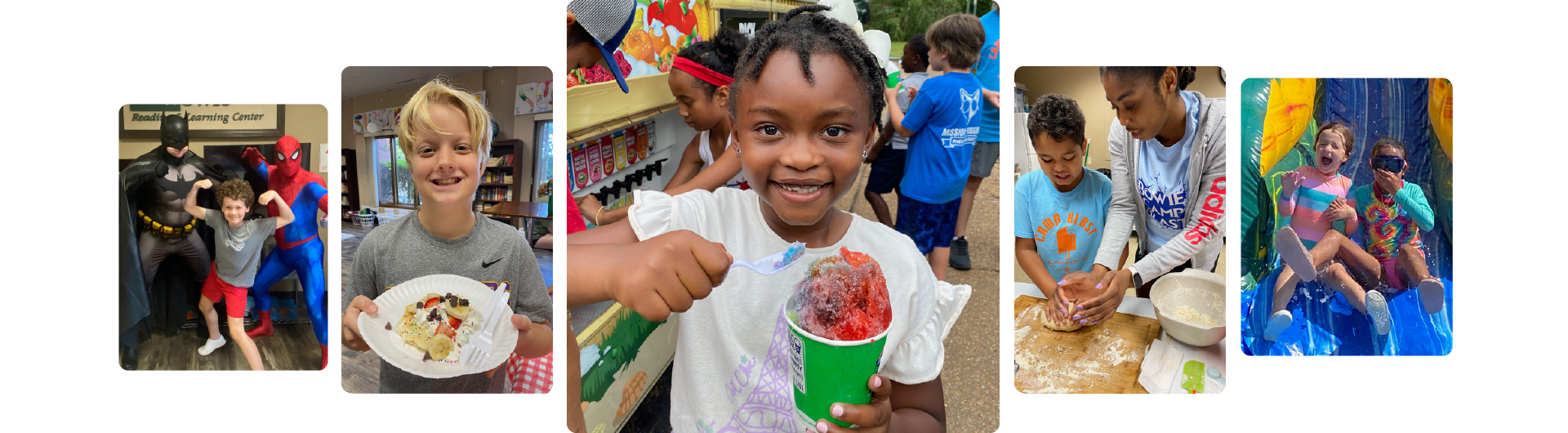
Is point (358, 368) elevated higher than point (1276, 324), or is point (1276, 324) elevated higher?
point (1276, 324)

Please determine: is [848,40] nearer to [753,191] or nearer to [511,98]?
[753,191]

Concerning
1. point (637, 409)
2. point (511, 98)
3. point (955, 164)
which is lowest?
point (637, 409)

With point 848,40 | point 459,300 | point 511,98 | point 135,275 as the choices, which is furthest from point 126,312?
point 848,40

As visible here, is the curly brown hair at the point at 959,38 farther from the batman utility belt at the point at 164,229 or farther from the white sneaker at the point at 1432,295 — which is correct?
the batman utility belt at the point at 164,229

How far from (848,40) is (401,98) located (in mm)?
1482

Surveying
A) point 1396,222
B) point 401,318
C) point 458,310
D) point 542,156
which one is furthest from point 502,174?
point 1396,222

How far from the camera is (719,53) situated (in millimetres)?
2600

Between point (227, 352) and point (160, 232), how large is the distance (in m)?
0.46

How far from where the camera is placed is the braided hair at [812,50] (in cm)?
238

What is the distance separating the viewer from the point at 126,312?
3219mm

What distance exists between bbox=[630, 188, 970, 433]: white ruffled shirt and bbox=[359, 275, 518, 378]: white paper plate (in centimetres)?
77

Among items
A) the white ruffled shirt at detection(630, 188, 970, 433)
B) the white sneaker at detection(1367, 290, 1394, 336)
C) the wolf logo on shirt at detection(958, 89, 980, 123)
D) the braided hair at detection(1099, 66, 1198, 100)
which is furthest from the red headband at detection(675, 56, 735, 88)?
the white sneaker at detection(1367, 290, 1394, 336)

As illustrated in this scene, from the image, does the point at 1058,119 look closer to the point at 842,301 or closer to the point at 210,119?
the point at 842,301

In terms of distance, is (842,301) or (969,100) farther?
(969,100)
